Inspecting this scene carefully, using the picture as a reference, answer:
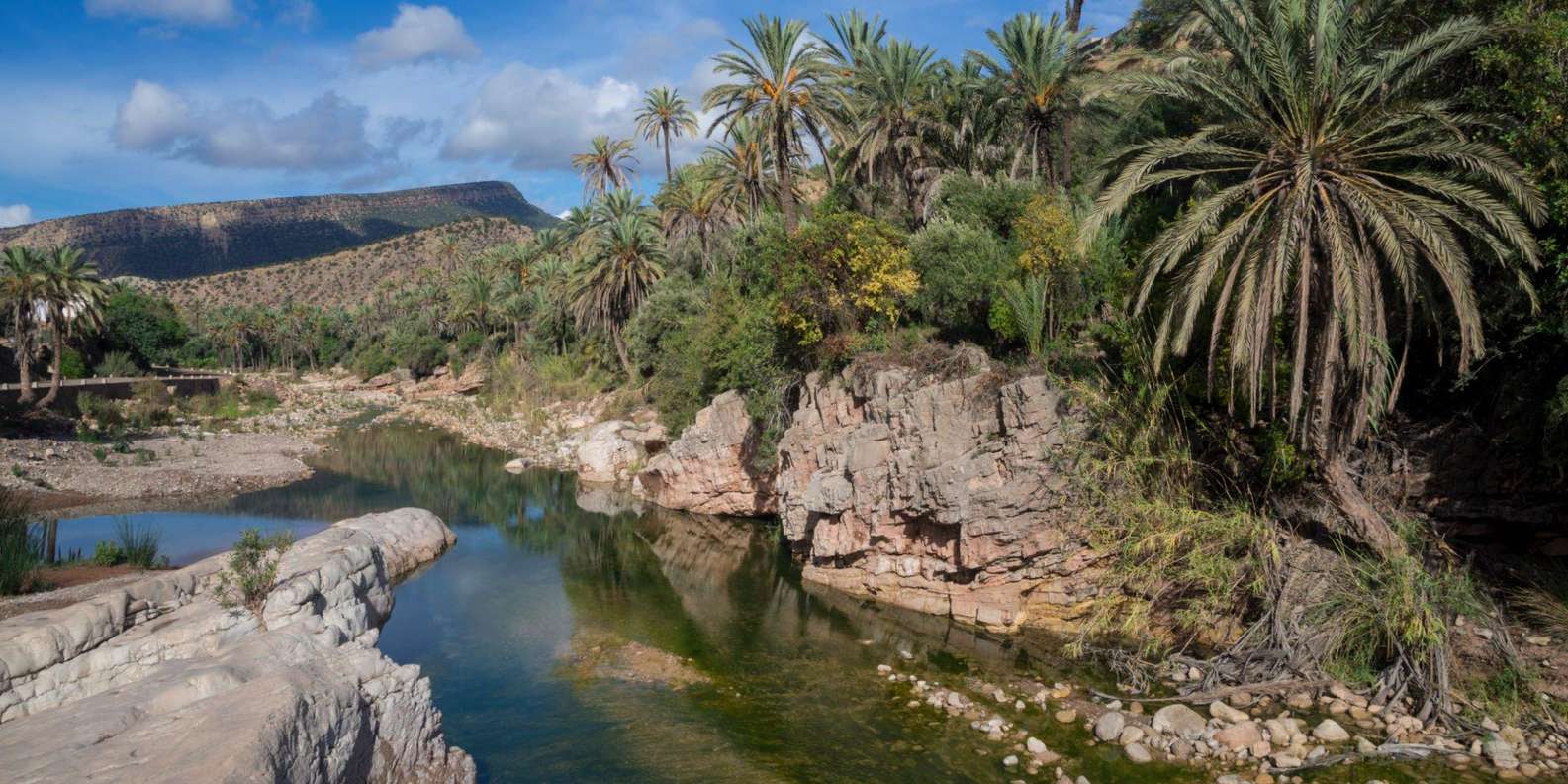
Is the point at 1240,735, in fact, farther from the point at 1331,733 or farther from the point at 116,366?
the point at 116,366

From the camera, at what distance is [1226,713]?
12.1 metres

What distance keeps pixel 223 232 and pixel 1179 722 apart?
175 metres

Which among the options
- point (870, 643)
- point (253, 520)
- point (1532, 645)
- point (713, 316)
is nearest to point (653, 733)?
point (870, 643)

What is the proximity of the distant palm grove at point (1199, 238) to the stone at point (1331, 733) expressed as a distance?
10.3ft

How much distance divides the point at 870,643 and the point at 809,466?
19.7 ft

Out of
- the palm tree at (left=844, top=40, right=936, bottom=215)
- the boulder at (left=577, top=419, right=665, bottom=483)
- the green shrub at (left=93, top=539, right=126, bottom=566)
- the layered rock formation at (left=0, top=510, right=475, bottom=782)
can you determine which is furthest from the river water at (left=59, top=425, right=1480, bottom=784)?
the palm tree at (left=844, top=40, right=936, bottom=215)

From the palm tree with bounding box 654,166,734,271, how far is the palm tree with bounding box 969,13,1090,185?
14107mm

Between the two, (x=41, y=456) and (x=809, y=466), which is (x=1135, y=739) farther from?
(x=41, y=456)

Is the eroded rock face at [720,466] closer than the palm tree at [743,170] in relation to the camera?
Yes

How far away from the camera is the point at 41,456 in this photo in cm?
3259

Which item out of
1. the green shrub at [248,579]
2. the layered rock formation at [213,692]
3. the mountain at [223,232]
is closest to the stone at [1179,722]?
the layered rock formation at [213,692]

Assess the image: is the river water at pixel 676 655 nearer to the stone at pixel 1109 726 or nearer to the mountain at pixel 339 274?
the stone at pixel 1109 726

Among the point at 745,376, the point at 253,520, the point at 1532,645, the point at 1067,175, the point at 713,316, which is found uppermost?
the point at 1067,175

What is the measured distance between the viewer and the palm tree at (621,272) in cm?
4178
